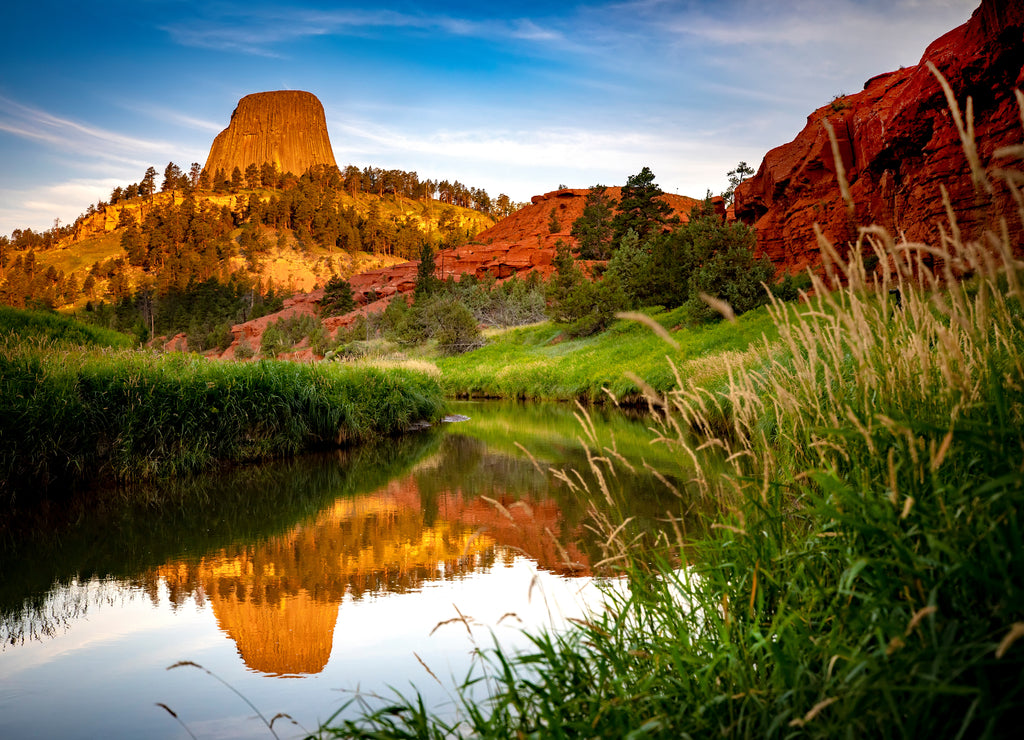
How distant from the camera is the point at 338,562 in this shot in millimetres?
5531

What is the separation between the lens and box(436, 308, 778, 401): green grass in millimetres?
18203

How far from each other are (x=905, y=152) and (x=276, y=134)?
6105 inches

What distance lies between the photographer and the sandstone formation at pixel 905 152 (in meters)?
17.2

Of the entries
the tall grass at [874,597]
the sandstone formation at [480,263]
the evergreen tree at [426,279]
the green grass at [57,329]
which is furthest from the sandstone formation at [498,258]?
the tall grass at [874,597]

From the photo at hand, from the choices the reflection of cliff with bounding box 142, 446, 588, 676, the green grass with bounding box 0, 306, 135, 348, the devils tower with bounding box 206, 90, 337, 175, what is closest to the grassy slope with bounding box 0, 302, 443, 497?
the green grass with bounding box 0, 306, 135, 348

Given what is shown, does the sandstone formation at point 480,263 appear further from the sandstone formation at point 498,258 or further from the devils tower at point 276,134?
the devils tower at point 276,134

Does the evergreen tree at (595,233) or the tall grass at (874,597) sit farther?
the evergreen tree at (595,233)

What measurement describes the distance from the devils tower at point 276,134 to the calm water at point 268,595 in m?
154

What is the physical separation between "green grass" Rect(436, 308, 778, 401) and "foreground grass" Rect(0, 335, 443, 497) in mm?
7741

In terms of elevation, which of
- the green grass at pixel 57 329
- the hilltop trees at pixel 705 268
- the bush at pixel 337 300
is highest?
the bush at pixel 337 300

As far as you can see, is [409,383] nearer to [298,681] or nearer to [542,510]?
[542,510]

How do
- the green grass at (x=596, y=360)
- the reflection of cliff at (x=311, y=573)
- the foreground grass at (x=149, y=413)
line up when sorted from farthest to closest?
1. the green grass at (x=596, y=360)
2. the foreground grass at (x=149, y=413)
3. the reflection of cliff at (x=311, y=573)

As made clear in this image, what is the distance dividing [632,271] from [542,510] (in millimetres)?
26524

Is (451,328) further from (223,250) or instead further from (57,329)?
(223,250)
